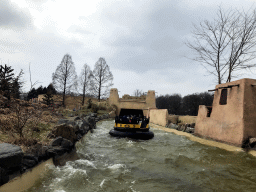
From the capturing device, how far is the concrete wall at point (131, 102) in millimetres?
33750

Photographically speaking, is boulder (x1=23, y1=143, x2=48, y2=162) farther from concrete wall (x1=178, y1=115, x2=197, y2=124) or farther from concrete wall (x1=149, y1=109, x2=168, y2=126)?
concrete wall (x1=149, y1=109, x2=168, y2=126)

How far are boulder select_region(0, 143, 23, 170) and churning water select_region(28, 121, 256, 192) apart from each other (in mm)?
694

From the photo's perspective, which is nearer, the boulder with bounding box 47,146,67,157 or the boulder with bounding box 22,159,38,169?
the boulder with bounding box 22,159,38,169

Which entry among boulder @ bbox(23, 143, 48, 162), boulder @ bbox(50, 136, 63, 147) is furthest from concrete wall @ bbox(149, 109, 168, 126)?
boulder @ bbox(23, 143, 48, 162)

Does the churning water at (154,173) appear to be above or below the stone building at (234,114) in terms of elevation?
below

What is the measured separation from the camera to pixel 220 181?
4418 millimetres

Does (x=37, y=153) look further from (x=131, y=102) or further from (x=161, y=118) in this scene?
(x=131, y=102)

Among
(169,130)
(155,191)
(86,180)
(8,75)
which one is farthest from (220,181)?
(8,75)

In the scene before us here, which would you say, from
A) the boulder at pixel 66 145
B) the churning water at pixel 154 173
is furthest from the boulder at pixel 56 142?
the churning water at pixel 154 173

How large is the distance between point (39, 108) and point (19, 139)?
2.78 metres

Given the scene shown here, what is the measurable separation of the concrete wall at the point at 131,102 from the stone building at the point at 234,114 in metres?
24.1

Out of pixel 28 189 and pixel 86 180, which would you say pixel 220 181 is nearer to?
pixel 86 180

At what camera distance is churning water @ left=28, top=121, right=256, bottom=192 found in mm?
3984

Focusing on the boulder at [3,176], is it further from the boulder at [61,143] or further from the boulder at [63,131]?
the boulder at [63,131]
